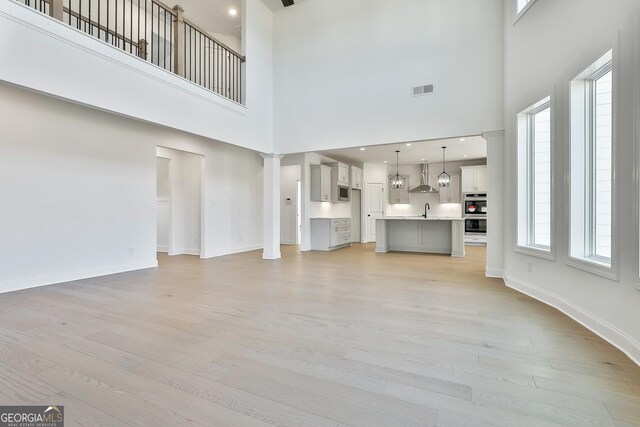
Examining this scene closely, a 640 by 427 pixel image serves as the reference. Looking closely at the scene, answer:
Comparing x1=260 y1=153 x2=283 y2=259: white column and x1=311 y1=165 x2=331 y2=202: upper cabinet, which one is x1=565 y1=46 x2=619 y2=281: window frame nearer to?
x1=260 y1=153 x2=283 y2=259: white column

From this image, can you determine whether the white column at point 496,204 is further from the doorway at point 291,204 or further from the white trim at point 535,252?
the doorway at point 291,204

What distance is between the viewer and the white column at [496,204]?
189 inches

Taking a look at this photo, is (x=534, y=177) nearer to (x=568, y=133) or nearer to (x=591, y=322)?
(x=568, y=133)

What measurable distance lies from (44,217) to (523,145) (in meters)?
6.75

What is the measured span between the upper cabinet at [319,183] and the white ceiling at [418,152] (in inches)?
19.7

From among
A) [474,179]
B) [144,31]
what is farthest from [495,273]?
[144,31]

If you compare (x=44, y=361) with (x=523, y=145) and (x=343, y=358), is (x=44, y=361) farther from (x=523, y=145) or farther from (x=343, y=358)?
(x=523, y=145)

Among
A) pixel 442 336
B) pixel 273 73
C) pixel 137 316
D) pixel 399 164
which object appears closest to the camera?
pixel 442 336

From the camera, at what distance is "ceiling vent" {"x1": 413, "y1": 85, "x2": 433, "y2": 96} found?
5.28m

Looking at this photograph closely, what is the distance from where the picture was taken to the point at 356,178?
32.9 feet

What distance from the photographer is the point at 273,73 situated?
683 centimetres

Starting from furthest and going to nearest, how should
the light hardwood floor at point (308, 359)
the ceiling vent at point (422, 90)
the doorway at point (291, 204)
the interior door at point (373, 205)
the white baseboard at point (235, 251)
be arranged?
1. the interior door at point (373, 205)
2. the doorway at point (291, 204)
3. the white baseboard at point (235, 251)
4. the ceiling vent at point (422, 90)
5. the light hardwood floor at point (308, 359)

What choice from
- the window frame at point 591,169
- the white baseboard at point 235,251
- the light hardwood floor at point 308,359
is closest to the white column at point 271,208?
the white baseboard at point 235,251


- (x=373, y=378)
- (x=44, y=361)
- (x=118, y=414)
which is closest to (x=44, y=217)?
(x=44, y=361)
